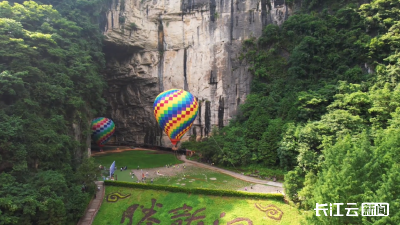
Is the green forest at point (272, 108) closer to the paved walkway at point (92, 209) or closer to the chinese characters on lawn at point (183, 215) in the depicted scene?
the paved walkway at point (92, 209)

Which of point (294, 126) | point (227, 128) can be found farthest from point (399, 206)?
point (227, 128)

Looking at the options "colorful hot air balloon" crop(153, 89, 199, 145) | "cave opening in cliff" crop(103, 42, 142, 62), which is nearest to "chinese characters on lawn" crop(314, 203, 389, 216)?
"colorful hot air balloon" crop(153, 89, 199, 145)

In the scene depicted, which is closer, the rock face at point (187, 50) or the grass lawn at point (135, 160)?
the grass lawn at point (135, 160)

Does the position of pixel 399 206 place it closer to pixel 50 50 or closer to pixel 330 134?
pixel 330 134

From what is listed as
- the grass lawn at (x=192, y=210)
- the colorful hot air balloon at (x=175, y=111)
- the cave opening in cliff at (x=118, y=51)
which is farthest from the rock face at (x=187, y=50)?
the grass lawn at (x=192, y=210)

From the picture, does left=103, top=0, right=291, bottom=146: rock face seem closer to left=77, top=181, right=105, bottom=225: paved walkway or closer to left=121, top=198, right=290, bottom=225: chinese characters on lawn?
left=121, top=198, right=290, bottom=225: chinese characters on lawn

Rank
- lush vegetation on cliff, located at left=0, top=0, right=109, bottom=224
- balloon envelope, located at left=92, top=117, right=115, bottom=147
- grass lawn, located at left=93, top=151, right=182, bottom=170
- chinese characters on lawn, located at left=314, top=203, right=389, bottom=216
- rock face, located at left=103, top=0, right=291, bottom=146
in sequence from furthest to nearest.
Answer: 1. rock face, located at left=103, top=0, right=291, bottom=146
2. balloon envelope, located at left=92, top=117, right=115, bottom=147
3. grass lawn, located at left=93, top=151, right=182, bottom=170
4. lush vegetation on cliff, located at left=0, top=0, right=109, bottom=224
5. chinese characters on lawn, located at left=314, top=203, right=389, bottom=216
